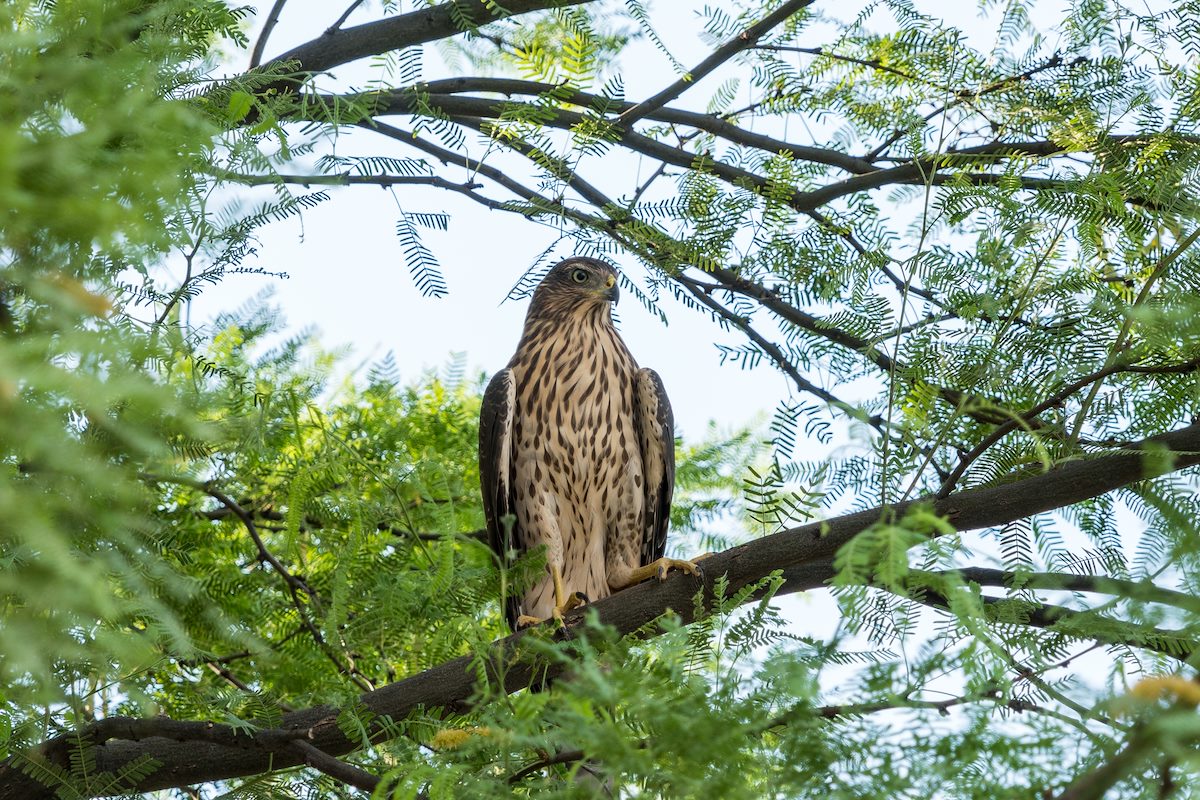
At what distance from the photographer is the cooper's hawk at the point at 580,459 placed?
533cm

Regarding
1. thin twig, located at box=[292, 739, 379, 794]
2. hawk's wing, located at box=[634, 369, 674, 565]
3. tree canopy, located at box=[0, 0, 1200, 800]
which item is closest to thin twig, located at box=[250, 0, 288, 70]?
tree canopy, located at box=[0, 0, 1200, 800]

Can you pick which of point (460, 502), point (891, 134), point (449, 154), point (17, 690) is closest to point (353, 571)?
point (460, 502)

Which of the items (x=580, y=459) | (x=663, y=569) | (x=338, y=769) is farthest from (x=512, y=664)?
(x=580, y=459)

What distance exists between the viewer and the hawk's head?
5766 millimetres

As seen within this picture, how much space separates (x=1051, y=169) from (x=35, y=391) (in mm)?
3746

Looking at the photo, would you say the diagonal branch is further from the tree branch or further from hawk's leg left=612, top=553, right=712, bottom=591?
hawk's leg left=612, top=553, right=712, bottom=591

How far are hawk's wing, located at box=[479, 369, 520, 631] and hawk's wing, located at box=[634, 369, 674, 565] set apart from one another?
63 centimetres

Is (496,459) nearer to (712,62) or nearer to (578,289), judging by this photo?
(578,289)

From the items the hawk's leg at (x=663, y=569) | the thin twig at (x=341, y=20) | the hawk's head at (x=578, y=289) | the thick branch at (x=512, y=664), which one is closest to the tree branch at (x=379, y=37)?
the thin twig at (x=341, y=20)

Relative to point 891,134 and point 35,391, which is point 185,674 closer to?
point 35,391

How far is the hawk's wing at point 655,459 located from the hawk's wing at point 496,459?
63cm

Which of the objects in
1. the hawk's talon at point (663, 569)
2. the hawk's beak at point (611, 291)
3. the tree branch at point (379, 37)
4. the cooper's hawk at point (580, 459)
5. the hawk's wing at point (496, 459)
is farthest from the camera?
the hawk's beak at point (611, 291)

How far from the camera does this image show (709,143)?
17.5 ft

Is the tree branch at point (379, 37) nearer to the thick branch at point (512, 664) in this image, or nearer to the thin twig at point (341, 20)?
the thin twig at point (341, 20)
